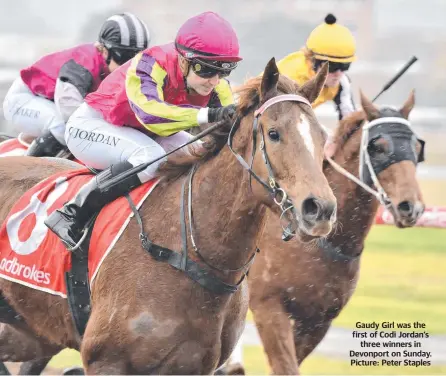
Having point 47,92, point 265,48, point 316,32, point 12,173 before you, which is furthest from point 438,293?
point 265,48

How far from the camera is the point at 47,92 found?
649 centimetres

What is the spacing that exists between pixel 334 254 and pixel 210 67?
5.58 ft

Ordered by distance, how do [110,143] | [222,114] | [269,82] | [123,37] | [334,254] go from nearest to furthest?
1. [269,82]
2. [222,114]
3. [110,143]
4. [334,254]
5. [123,37]

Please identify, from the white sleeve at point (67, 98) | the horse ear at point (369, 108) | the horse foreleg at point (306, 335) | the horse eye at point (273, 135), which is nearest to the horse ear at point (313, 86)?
the horse eye at point (273, 135)

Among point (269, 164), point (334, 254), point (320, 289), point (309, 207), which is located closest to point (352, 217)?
point (334, 254)

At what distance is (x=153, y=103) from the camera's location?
13.3 ft

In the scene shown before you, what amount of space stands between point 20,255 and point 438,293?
590 cm

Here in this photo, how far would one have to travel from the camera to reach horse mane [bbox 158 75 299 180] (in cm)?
384

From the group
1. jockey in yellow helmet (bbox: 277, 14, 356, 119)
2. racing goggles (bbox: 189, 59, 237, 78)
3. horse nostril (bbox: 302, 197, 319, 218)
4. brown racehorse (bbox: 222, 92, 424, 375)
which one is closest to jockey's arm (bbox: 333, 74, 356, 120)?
jockey in yellow helmet (bbox: 277, 14, 356, 119)

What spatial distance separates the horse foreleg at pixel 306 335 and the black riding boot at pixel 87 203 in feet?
5.57

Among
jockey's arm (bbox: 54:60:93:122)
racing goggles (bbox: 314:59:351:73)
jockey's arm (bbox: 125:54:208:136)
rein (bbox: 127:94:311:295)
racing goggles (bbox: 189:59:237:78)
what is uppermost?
racing goggles (bbox: 189:59:237:78)

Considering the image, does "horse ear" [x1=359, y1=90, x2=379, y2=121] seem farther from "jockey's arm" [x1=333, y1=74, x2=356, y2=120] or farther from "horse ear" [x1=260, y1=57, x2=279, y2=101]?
"horse ear" [x1=260, y1=57, x2=279, y2=101]

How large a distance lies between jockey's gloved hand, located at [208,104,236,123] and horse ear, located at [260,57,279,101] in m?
0.20

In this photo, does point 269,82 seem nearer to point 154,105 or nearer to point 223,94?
point 154,105
